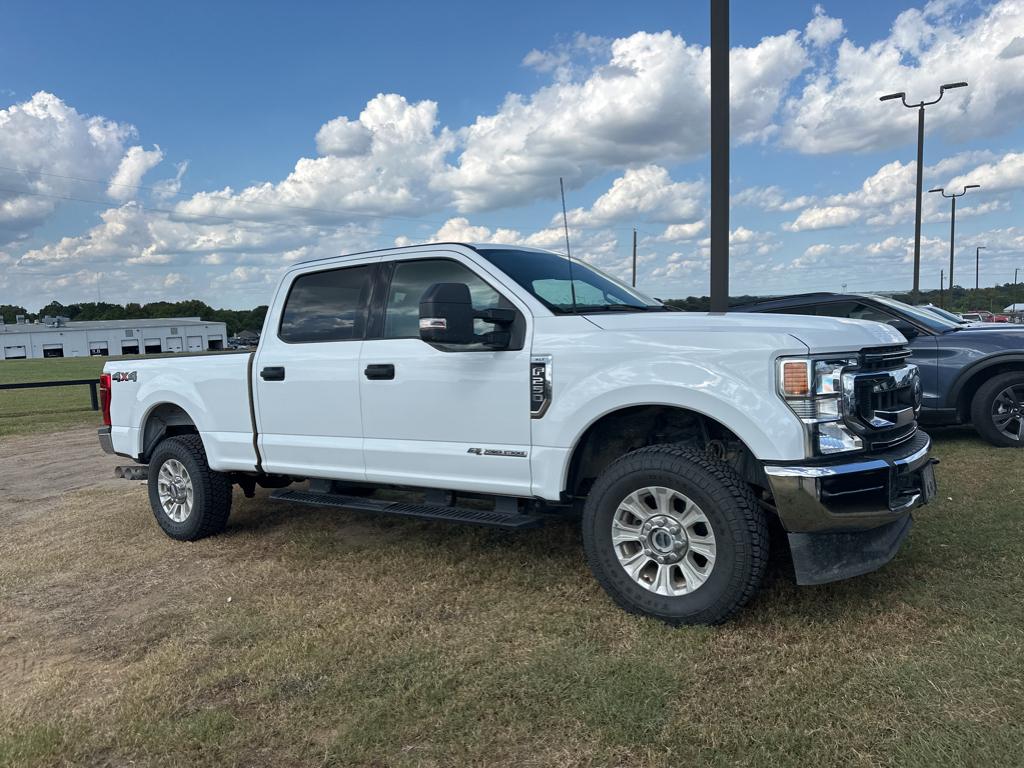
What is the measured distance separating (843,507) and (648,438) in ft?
3.69

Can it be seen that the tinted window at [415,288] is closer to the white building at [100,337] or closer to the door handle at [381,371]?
the door handle at [381,371]

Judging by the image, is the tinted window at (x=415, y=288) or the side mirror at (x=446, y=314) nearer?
the side mirror at (x=446, y=314)

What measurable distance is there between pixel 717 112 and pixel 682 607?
16.4 feet

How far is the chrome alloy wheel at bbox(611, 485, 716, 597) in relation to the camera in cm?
369

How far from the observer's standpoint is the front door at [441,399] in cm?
420

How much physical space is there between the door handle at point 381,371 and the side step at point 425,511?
0.79 meters

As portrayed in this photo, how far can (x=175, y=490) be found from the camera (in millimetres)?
5953

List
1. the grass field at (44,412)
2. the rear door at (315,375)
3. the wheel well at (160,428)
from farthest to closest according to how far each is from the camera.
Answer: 1. the grass field at (44,412)
2. the wheel well at (160,428)
3. the rear door at (315,375)

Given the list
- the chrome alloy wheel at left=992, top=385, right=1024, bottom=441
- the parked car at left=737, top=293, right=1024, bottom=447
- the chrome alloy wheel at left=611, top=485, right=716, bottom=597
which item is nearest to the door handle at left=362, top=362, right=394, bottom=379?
the chrome alloy wheel at left=611, top=485, right=716, bottom=597

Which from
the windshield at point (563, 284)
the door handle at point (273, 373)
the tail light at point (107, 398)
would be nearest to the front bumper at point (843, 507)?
the windshield at point (563, 284)

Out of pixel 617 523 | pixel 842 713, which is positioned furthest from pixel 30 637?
pixel 842 713

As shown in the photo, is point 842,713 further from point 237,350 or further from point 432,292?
point 237,350

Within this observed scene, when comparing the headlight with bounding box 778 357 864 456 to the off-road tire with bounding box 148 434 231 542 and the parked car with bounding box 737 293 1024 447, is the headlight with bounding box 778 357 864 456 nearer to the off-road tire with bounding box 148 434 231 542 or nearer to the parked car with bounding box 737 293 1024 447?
the off-road tire with bounding box 148 434 231 542

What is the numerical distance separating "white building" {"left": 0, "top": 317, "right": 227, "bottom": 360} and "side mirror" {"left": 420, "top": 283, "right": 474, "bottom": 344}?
109m
